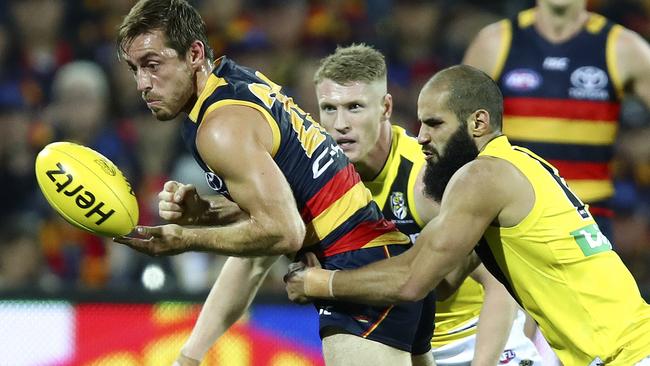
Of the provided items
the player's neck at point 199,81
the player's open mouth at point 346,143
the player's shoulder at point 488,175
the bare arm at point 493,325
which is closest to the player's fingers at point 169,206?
the player's neck at point 199,81

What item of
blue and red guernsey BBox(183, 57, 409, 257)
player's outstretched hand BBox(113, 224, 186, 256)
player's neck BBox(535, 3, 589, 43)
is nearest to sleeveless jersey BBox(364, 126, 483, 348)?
blue and red guernsey BBox(183, 57, 409, 257)

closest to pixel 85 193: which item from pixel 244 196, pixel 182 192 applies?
pixel 182 192

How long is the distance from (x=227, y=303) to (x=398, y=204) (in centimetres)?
84

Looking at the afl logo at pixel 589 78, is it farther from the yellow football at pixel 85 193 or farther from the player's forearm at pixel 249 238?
the yellow football at pixel 85 193

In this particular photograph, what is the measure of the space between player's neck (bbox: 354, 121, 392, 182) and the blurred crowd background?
2.19 meters

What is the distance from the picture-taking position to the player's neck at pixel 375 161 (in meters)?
4.75

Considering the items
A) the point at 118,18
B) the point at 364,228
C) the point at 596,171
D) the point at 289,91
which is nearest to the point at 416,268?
the point at 364,228

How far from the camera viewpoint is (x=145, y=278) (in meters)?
6.08

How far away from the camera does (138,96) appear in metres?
8.30

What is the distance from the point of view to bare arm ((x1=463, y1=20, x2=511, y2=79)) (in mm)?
5871

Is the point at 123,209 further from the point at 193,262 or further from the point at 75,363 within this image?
the point at 193,262

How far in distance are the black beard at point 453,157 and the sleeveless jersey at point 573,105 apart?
1.76 metres

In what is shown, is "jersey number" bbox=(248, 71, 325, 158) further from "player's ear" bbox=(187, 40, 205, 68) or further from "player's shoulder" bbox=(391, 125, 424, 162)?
"player's shoulder" bbox=(391, 125, 424, 162)

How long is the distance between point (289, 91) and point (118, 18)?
5.09 feet
